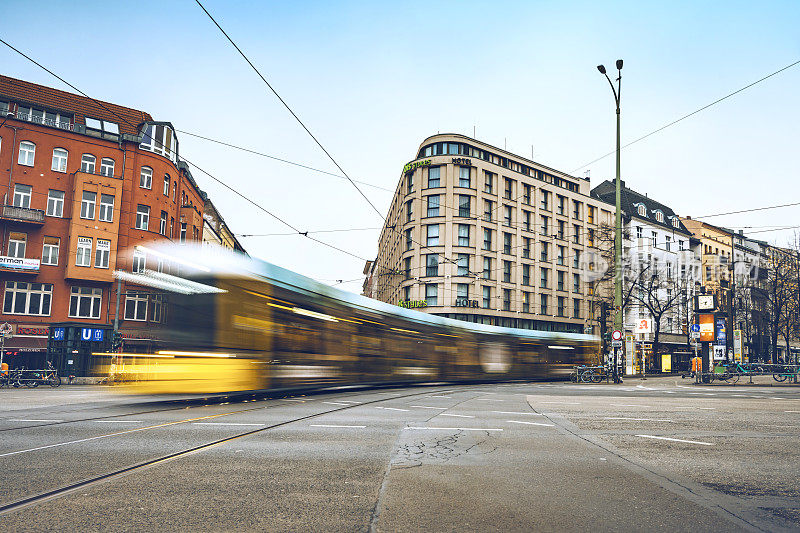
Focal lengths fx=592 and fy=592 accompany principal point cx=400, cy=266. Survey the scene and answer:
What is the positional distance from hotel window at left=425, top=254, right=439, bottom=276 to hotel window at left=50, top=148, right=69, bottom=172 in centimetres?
2895

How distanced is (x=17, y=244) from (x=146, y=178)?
28.6 ft

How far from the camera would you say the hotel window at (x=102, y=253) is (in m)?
37.1

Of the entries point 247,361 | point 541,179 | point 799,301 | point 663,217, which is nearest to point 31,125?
point 247,361

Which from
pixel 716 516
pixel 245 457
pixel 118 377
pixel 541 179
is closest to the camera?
pixel 716 516

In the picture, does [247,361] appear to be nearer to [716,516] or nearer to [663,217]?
[716,516]

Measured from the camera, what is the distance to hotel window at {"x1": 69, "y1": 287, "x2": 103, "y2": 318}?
36.7 m

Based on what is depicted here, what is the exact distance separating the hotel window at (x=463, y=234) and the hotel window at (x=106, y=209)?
93.6 feet

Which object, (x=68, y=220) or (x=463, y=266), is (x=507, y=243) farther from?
(x=68, y=220)

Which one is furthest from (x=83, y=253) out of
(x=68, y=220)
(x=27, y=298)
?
(x=27, y=298)

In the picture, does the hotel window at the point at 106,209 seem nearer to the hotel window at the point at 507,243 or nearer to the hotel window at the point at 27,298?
the hotel window at the point at 27,298

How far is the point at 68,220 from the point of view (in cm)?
3725

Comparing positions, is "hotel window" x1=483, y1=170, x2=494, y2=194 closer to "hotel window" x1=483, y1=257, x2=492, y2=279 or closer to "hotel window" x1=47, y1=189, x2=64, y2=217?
"hotel window" x1=483, y1=257, x2=492, y2=279

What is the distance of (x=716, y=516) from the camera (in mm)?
4215

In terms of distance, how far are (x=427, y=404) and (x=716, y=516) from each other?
412 inches
